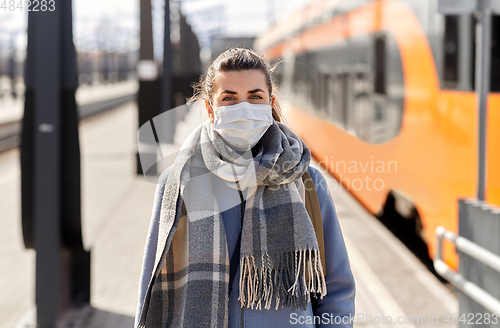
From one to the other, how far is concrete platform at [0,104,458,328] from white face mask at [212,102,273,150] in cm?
44

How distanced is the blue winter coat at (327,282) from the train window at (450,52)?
10.8 feet

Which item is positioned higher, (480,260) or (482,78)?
(482,78)

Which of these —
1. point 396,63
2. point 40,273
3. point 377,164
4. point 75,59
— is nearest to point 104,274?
point 40,273

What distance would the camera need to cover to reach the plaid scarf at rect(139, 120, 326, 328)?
5.58 ft

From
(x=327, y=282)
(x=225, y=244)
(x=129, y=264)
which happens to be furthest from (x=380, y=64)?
(x=225, y=244)

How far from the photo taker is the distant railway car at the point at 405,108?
4.51 m

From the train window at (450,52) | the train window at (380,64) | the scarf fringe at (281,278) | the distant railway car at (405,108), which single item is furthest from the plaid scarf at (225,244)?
the train window at (380,64)

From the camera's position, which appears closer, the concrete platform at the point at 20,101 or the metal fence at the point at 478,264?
the metal fence at the point at 478,264

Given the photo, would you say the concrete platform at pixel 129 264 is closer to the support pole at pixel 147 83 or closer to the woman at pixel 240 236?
the woman at pixel 240 236

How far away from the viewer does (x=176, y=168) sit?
1.79m

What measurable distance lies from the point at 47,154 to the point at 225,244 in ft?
8.72

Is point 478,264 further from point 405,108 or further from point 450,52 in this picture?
point 405,108

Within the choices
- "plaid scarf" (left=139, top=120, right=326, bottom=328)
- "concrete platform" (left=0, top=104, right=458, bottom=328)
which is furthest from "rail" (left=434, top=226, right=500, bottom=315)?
"plaid scarf" (left=139, top=120, right=326, bottom=328)

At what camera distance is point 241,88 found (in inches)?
70.1
